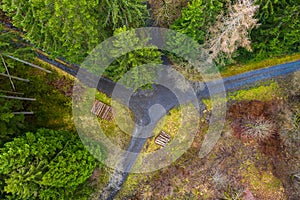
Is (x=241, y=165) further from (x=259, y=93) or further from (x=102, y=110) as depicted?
(x=102, y=110)

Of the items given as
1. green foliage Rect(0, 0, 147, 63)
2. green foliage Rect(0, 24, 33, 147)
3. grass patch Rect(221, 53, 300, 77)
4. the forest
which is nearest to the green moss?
the forest

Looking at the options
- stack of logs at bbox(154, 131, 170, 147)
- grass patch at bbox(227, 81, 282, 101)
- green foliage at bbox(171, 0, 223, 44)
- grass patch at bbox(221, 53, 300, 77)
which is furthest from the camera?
grass patch at bbox(227, 81, 282, 101)

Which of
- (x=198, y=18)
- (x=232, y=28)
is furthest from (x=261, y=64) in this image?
(x=198, y=18)

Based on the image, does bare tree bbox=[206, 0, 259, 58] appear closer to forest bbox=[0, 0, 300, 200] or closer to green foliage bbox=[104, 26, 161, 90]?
forest bbox=[0, 0, 300, 200]

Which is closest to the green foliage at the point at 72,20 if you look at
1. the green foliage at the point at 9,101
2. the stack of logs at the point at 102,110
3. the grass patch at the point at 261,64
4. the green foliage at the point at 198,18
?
the green foliage at the point at 9,101

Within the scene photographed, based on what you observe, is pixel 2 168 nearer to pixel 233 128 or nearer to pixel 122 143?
pixel 122 143

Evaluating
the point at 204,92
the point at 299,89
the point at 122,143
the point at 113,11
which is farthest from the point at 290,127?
the point at 113,11
